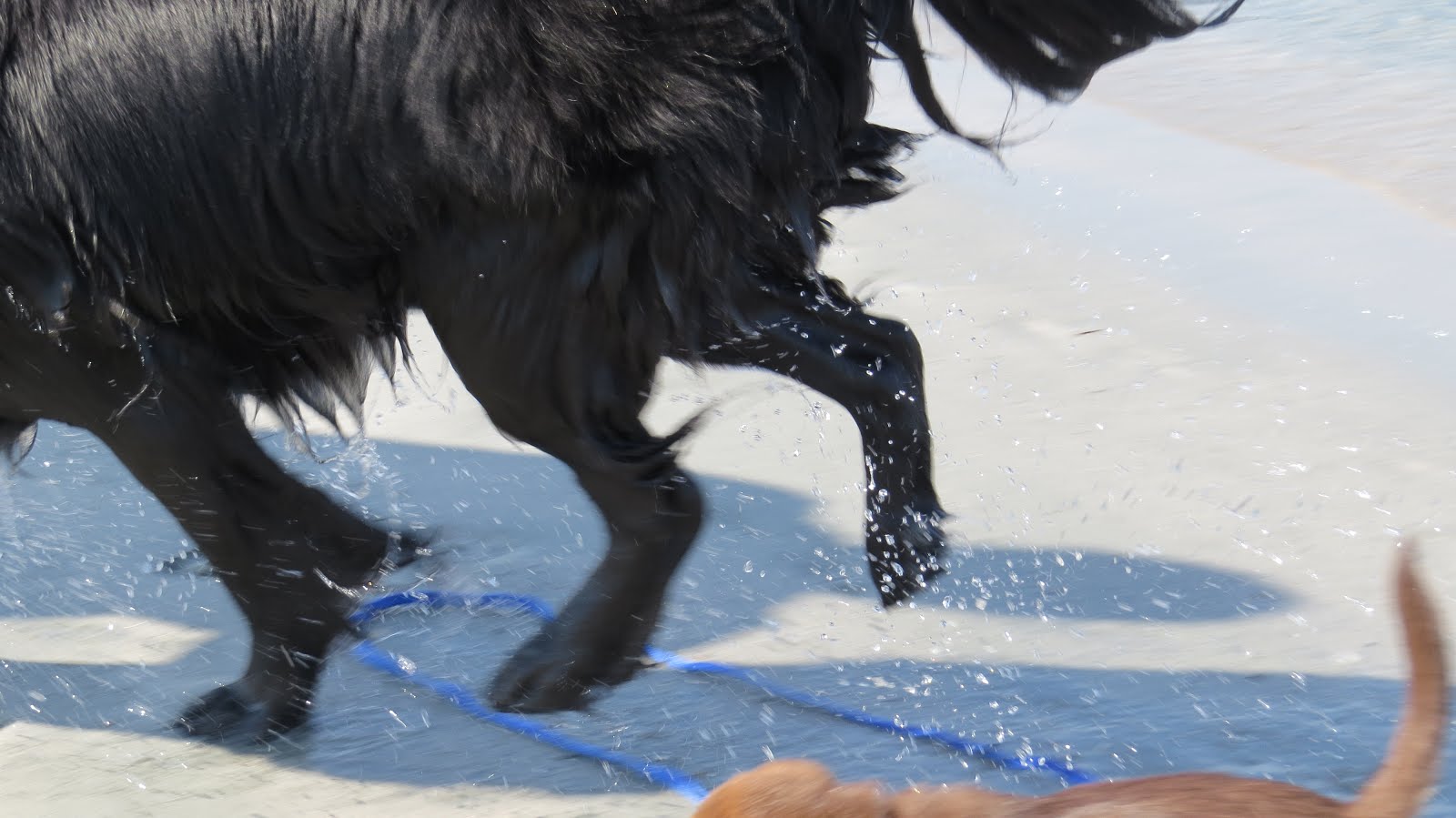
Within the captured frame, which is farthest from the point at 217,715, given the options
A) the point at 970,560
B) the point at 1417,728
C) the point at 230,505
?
the point at 1417,728

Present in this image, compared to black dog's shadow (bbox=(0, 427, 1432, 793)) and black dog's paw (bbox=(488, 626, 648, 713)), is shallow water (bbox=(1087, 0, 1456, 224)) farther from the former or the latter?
black dog's paw (bbox=(488, 626, 648, 713))

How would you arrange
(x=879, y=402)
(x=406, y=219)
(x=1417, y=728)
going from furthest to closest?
(x=879, y=402) < (x=406, y=219) < (x=1417, y=728)

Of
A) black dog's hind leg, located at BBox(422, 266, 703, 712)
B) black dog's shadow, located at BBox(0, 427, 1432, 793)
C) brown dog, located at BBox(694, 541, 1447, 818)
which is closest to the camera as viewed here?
brown dog, located at BBox(694, 541, 1447, 818)

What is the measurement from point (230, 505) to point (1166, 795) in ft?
5.56

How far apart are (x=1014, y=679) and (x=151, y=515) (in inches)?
79.7

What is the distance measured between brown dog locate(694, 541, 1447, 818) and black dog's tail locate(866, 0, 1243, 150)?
4.45 ft

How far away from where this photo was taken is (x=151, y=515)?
143 inches

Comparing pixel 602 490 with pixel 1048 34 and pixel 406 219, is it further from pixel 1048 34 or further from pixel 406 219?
pixel 1048 34

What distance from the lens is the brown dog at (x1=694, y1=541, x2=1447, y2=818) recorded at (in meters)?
1.51

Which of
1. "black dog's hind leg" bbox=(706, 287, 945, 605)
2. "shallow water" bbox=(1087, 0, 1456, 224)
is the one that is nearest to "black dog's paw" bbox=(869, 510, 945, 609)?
"black dog's hind leg" bbox=(706, 287, 945, 605)

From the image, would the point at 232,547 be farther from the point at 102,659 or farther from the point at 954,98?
the point at 954,98

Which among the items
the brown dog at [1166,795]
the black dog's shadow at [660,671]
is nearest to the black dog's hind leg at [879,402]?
the black dog's shadow at [660,671]

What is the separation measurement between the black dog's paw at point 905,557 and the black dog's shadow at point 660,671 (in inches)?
2.4

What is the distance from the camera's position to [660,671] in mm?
2846
